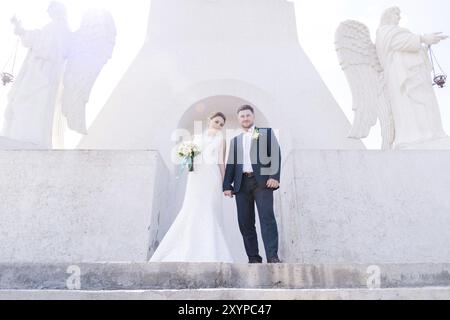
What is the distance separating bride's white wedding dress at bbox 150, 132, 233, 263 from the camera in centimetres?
364

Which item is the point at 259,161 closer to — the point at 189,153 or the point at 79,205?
the point at 189,153

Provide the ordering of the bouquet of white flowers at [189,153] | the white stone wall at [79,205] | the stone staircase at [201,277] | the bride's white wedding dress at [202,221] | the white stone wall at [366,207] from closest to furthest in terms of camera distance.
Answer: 1. the stone staircase at [201,277]
2. the bride's white wedding dress at [202,221]
3. the bouquet of white flowers at [189,153]
4. the white stone wall at [79,205]
5. the white stone wall at [366,207]

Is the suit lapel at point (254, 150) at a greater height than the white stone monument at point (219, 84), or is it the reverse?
the white stone monument at point (219, 84)

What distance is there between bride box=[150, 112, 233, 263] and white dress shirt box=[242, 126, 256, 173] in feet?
0.91

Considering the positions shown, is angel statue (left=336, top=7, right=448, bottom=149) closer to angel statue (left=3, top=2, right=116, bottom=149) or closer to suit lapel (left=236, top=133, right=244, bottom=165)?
suit lapel (left=236, top=133, right=244, bottom=165)

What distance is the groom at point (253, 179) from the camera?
358 cm

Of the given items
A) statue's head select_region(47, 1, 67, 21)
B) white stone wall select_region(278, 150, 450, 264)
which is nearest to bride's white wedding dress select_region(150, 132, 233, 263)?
white stone wall select_region(278, 150, 450, 264)

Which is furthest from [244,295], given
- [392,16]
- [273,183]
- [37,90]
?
[392,16]

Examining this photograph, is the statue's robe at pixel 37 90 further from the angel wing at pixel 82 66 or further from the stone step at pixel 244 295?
the stone step at pixel 244 295

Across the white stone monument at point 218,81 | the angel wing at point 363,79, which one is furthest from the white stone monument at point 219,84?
the angel wing at point 363,79

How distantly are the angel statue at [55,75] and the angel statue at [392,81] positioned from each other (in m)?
3.54

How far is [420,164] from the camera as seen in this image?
4.93 m
